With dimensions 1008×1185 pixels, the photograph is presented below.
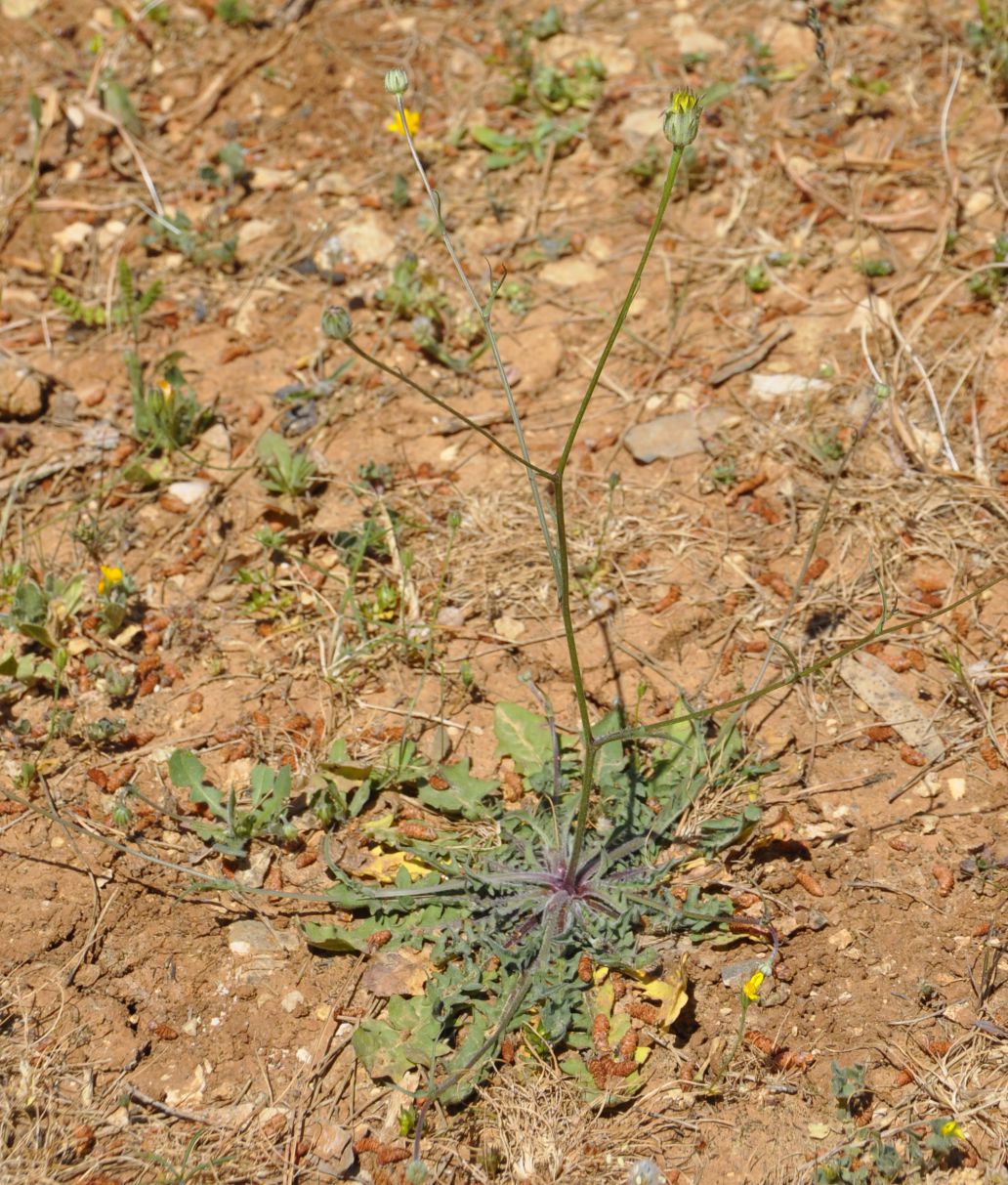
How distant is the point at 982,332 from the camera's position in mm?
3355

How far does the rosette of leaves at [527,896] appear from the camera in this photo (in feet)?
7.64

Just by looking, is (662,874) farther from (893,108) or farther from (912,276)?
(893,108)

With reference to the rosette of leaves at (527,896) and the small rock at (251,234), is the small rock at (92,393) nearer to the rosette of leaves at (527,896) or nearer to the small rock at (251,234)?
the small rock at (251,234)

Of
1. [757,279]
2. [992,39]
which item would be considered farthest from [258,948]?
[992,39]

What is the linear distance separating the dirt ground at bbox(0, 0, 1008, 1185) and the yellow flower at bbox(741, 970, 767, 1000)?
10 cm

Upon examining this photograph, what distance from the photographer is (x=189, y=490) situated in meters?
3.42

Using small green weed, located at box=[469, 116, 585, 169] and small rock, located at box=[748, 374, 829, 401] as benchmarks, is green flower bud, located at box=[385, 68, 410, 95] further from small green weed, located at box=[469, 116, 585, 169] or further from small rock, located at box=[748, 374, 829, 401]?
small green weed, located at box=[469, 116, 585, 169]

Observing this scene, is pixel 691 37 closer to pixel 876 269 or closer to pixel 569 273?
pixel 569 273

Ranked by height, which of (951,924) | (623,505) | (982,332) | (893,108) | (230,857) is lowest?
(230,857)

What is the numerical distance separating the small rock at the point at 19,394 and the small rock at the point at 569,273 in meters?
1.71

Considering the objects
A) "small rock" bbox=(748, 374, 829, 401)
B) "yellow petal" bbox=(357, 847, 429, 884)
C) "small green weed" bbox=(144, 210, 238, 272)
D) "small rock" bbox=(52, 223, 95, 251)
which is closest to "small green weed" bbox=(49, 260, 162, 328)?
"small green weed" bbox=(144, 210, 238, 272)

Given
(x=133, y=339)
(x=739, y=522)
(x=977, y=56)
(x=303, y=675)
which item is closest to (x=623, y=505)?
(x=739, y=522)

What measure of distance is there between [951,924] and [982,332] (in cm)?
183

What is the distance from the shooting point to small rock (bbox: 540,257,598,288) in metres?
3.82
